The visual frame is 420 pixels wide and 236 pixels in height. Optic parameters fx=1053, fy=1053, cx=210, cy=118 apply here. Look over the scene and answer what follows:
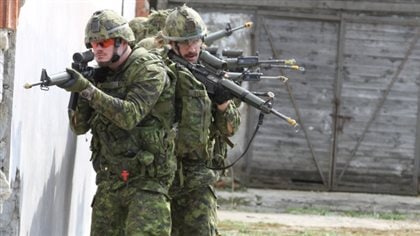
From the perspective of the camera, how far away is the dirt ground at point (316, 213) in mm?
12719

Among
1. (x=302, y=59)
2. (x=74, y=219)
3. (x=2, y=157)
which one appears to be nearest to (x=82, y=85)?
(x=2, y=157)

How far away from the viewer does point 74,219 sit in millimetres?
7758

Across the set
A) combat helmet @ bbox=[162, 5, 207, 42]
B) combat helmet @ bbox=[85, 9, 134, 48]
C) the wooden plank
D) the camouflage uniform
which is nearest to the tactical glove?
the camouflage uniform

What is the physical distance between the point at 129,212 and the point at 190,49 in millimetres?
1392

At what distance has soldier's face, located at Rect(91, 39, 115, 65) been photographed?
623 cm

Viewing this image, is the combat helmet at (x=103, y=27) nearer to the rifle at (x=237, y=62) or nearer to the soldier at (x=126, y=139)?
the soldier at (x=126, y=139)

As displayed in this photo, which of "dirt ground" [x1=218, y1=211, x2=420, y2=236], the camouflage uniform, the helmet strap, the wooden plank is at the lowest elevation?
"dirt ground" [x1=218, y1=211, x2=420, y2=236]

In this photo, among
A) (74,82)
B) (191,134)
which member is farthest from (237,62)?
(74,82)

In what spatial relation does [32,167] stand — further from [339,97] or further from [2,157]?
[339,97]

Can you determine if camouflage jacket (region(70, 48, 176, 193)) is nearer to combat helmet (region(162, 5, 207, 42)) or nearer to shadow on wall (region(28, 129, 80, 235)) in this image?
shadow on wall (region(28, 129, 80, 235))

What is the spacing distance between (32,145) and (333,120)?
1026 centimetres

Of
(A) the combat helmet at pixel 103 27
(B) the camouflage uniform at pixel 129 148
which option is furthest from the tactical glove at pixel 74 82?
(A) the combat helmet at pixel 103 27

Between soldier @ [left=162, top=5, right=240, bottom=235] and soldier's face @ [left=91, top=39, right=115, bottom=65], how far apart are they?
74 cm

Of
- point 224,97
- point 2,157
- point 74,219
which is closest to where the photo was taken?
point 2,157
